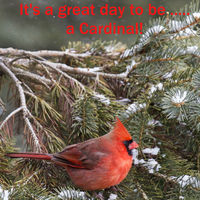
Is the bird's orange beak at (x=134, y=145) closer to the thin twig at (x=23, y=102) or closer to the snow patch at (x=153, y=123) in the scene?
the snow patch at (x=153, y=123)

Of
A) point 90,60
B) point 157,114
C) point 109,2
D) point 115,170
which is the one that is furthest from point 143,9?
point 115,170

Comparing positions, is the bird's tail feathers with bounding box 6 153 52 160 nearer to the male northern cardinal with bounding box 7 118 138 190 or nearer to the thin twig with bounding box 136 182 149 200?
the male northern cardinal with bounding box 7 118 138 190

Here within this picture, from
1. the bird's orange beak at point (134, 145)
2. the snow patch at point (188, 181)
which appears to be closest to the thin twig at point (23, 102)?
the bird's orange beak at point (134, 145)

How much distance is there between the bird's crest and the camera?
161 cm

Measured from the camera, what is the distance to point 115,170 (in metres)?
1.60

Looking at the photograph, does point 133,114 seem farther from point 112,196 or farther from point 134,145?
Result: point 112,196

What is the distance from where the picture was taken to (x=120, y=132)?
1643 mm

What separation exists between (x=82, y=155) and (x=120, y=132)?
0.73ft

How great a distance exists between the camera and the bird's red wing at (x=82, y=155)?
5.51 ft

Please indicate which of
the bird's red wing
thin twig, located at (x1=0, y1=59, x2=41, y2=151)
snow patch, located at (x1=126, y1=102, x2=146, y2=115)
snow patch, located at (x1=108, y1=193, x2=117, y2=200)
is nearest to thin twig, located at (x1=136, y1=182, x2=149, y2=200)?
snow patch, located at (x1=108, y1=193, x2=117, y2=200)

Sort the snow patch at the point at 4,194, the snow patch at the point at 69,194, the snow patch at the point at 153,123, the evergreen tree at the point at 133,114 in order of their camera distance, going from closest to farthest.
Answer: the snow patch at the point at 4,194, the snow patch at the point at 69,194, the evergreen tree at the point at 133,114, the snow patch at the point at 153,123

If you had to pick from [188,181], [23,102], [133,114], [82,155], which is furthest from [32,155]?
[188,181]

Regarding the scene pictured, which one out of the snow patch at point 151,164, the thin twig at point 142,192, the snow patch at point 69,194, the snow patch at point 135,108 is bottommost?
the thin twig at point 142,192

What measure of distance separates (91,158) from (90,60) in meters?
0.98
